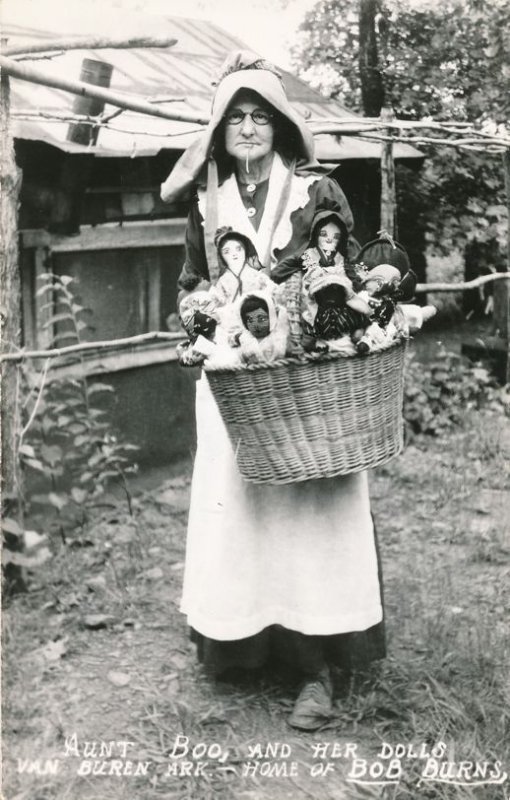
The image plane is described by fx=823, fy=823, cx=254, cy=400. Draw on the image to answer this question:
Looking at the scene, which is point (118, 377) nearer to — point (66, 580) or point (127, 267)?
point (127, 267)

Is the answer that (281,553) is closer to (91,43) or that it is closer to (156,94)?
(91,43)

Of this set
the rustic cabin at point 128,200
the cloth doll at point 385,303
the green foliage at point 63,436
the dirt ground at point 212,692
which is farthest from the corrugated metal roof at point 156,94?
the dirt ground at point 212,692

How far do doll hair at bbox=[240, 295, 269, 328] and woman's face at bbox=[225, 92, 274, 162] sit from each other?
0.64 m

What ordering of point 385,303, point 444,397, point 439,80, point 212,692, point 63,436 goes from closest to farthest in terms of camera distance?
point 385,303
point 212,692
point 63,436
point 439,80
point 444,397

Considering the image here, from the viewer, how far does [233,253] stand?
96.5 inches

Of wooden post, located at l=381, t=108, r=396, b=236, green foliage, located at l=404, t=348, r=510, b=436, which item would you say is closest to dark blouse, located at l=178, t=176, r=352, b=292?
wooden post, located at l=381, t=108, r=396, b=236

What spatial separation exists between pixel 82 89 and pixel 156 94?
2.14 m

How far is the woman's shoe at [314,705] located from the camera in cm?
275

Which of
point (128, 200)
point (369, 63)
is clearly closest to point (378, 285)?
point (128, 200)

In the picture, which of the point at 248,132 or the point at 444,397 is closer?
the point at 248,132

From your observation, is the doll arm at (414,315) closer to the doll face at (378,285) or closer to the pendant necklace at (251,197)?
the doll face at (378,285)

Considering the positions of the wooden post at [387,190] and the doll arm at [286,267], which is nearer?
the doll arm at [286,267]

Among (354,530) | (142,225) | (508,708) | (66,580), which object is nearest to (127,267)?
(142,225)

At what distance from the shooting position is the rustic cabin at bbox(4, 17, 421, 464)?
413cm
